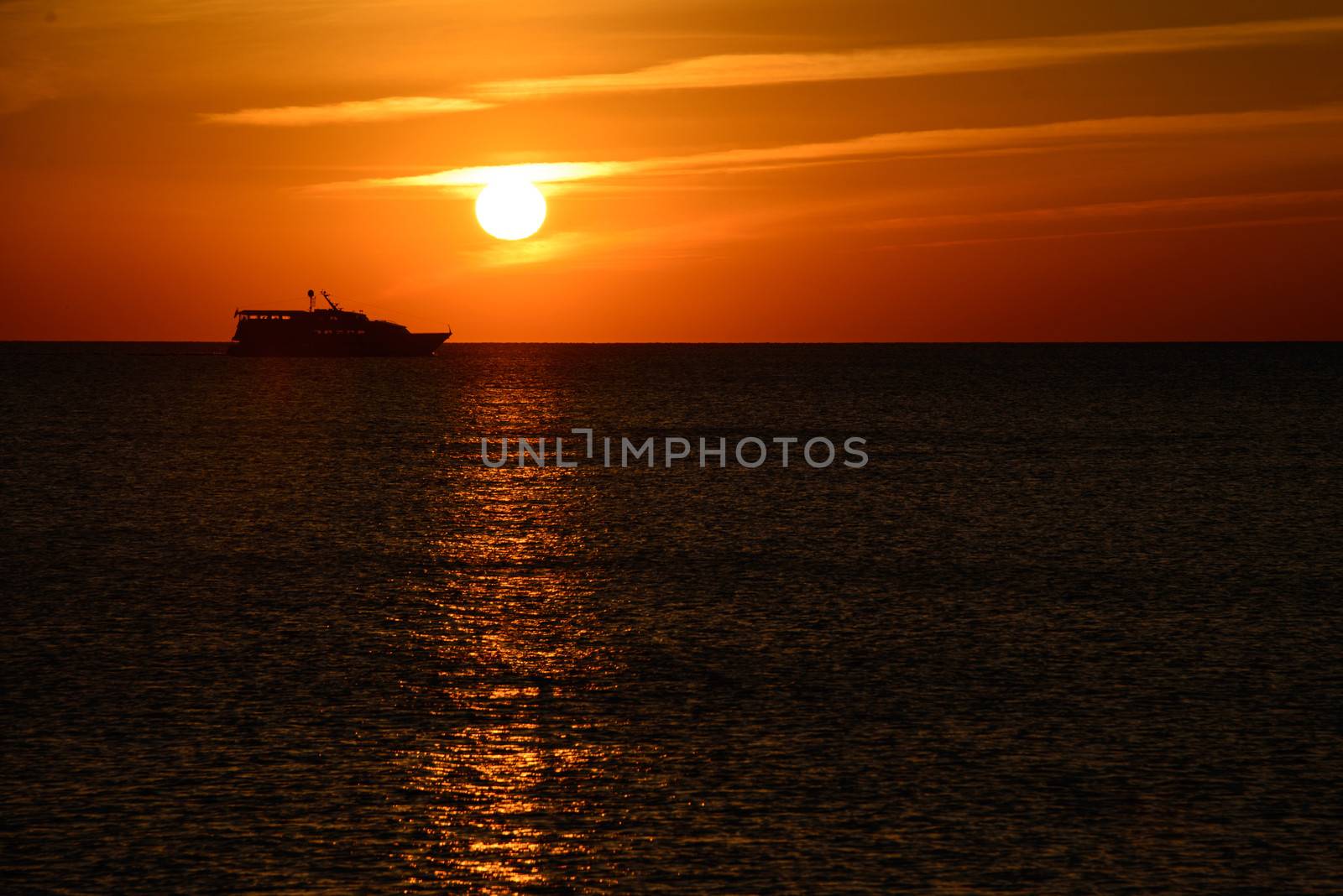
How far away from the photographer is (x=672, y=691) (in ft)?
73.8

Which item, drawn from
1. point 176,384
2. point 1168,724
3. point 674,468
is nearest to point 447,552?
point 1168,724

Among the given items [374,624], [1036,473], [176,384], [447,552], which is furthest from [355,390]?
[374,624]

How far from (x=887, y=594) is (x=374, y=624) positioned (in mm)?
10947

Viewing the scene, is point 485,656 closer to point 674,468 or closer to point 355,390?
A: point 674,468

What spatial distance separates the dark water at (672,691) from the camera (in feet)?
50.9

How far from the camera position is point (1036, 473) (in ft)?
212

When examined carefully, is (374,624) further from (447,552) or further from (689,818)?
(689,818)

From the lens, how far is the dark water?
15508 mm

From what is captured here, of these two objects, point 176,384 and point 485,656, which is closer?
point 485,656

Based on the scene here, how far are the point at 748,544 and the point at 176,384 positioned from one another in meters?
155

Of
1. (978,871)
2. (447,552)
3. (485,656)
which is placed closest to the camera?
(978,871)

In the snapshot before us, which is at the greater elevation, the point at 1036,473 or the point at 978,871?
the point at 1036,473

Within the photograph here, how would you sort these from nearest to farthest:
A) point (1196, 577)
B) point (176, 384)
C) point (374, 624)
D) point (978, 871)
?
point (978, 871) → point (374, 624) → point (1196, 577) → point (176, 384)

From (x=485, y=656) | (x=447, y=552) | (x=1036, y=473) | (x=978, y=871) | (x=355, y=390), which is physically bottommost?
(x=978, y=871)
